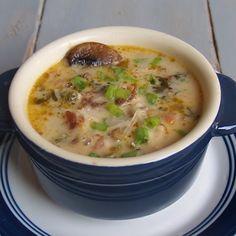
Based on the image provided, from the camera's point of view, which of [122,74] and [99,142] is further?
[122,74]

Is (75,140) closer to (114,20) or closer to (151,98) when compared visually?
(151,98)

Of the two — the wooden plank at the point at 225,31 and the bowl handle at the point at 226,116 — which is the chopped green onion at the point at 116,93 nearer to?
the bowl handle at the point at 226,116

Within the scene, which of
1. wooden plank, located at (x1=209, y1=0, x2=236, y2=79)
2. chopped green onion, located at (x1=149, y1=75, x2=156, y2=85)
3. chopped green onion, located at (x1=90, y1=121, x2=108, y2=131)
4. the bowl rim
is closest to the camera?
the bowl rim


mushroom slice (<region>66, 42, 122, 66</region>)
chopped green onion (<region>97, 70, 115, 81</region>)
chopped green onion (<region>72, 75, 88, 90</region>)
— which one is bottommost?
chopped green onion (<region>97, 70, 115, 81</region>)

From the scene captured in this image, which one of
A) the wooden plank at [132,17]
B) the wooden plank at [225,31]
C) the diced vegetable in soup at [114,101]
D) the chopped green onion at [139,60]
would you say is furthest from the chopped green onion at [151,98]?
the wooden plank at [132,17]

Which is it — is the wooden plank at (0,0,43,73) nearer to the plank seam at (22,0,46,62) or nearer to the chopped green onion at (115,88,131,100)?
the plank seam at (22,0,46,62)

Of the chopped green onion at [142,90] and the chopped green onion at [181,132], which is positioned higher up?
the chopped green onion at [142,90]

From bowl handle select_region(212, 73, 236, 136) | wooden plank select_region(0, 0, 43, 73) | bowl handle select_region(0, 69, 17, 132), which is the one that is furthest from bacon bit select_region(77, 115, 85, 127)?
wooden plank select_region(0, 0, 43, 73)

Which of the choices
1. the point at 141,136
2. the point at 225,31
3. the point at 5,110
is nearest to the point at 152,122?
the point at 141,136
